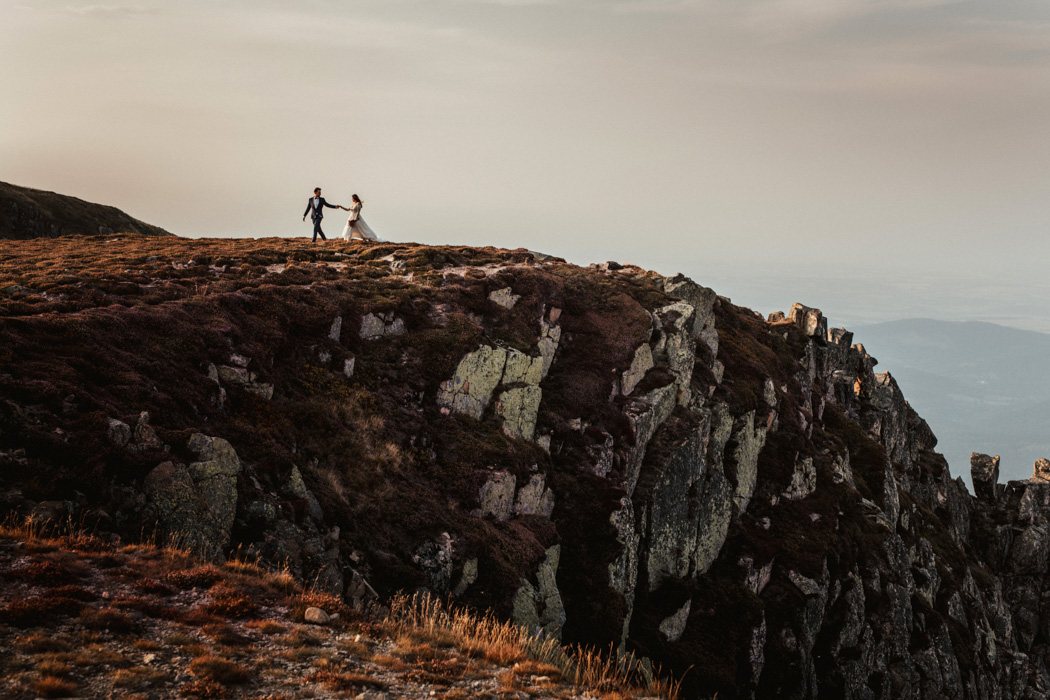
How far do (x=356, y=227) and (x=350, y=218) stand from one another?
1.04 meters

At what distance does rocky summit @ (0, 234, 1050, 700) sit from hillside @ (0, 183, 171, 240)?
39.7m

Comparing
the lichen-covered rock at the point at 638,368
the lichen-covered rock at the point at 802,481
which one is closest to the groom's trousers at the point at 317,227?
the lichen-covered rock at the point at 638,368

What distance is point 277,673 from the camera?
39.1 feet

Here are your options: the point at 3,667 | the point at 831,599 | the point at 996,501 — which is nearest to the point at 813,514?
Result: the point at 831,599

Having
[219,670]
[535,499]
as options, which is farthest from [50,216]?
[219,670]

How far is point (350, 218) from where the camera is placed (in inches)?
2073

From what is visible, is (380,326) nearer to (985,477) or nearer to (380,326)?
(380,326)

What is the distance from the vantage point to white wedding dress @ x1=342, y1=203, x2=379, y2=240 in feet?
172

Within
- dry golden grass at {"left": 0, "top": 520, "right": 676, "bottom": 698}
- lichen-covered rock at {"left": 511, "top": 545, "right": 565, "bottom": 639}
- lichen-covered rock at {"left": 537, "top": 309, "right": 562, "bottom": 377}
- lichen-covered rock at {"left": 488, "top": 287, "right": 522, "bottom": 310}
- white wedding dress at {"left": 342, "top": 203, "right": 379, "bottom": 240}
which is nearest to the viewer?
dry golden grass at {"left": 0, "top": 520, "right": 676, "bottom": 698}

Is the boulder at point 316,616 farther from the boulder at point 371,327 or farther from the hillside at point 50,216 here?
the hillside at point 50,216

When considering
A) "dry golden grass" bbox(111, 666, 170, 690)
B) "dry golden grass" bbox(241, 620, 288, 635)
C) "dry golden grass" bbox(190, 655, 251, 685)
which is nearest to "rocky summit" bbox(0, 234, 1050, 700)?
"dry golden grass" bbox(241, 620, 288, 635)

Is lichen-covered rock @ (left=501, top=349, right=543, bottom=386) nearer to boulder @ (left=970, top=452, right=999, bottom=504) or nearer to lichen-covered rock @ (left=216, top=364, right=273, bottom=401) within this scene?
lichen-covered rock @ (left=216, top=364, right=273, bottom=401)

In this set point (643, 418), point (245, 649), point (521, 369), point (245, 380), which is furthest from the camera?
point (643, 418)

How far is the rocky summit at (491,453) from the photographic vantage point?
1903cm
